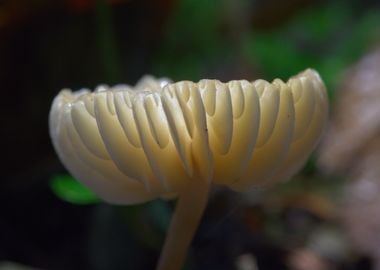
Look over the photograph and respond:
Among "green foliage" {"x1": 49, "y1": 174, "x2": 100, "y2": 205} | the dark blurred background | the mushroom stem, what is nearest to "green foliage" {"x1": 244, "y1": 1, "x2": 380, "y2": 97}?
the dark blurred background

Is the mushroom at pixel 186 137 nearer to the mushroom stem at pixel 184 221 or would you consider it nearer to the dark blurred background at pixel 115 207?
the mushroom stem at pixel 184 221

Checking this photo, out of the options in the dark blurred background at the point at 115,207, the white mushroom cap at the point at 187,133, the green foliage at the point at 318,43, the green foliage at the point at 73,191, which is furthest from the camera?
the green foliage at the point at 318,43

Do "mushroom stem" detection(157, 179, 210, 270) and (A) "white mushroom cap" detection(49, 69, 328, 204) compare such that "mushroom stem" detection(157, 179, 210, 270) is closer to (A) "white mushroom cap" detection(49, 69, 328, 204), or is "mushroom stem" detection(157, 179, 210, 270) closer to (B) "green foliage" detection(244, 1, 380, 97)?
(A) "white mushroom cap" detection(49, 69, 328, 204)

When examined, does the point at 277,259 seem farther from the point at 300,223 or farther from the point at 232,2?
the point at 232,2

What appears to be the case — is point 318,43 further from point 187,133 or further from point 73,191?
point 187,133

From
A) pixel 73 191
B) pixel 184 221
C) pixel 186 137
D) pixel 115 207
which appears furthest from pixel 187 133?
pixel 115 207

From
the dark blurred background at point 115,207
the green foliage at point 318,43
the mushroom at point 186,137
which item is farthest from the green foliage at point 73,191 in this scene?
the green foliage at point 318,43

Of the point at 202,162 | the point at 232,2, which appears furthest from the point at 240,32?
the point at 202,162
